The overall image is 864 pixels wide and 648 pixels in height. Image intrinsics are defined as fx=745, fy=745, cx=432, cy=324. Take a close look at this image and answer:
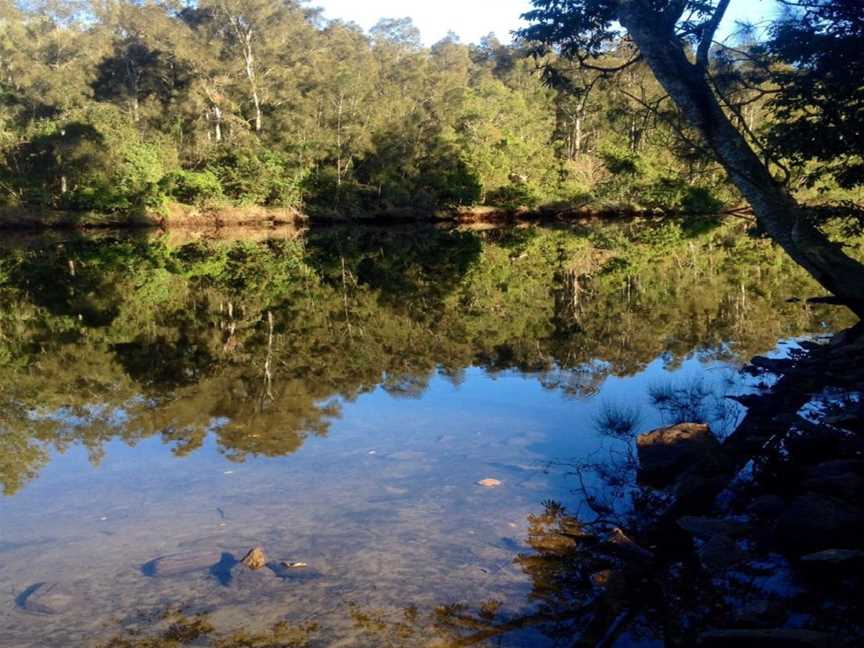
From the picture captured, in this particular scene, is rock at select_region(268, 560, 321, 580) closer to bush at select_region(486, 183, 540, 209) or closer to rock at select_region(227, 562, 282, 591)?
rock at select_region(227, 562, 282, 591)

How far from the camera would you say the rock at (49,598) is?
378 cm

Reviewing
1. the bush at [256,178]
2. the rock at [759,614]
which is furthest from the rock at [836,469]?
the bush at [256,178]

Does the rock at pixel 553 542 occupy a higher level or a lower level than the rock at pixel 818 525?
lower

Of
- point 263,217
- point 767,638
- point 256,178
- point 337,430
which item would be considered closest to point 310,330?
point 337,430

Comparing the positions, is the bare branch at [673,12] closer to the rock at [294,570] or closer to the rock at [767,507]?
the rock at [767,507]

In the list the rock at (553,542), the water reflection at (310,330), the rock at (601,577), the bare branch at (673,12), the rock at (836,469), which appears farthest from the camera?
the bare branch at (673,12)

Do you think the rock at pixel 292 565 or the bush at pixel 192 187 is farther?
the bush at pixel 192 187

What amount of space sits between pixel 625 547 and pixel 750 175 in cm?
686

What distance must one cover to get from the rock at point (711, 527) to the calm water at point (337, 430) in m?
0.77

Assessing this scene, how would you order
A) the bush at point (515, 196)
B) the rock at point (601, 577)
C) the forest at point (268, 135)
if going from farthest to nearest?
the bush at point (515, 196)
the forest at point (268, 135)
the rock at point (601, 577)

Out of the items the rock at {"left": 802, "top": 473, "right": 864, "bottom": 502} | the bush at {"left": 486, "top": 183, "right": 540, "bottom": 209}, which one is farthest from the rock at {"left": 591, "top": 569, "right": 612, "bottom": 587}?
the bush at {"left": 486, "top": 183, "right": 540, "bottom": 209}

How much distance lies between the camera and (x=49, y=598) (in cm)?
389

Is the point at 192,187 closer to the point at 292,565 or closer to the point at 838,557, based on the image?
the point at 292,565

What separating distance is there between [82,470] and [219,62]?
4416 cm
